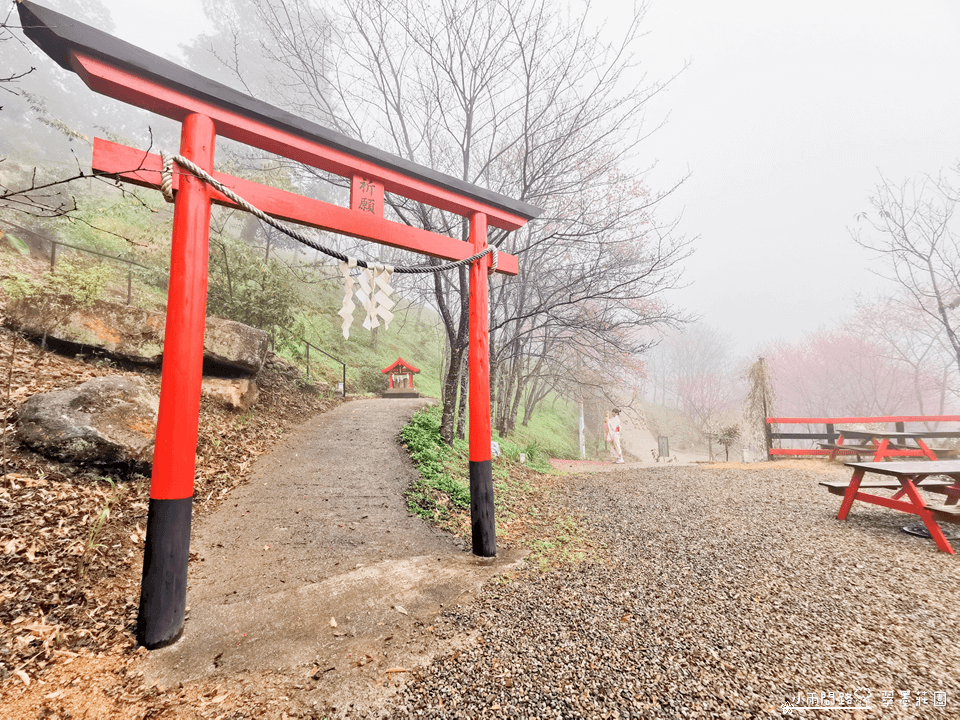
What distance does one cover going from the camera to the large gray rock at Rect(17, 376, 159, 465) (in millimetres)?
3689

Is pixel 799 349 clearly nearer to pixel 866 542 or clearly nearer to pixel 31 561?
pixel 866 542

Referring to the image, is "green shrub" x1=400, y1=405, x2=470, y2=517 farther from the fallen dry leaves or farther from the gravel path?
the fallen dry leaves

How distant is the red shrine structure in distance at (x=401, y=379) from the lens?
43.3 feet

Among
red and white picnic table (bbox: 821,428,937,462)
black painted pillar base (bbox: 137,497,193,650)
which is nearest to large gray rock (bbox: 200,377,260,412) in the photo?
black painted pillar base (bbox: 137,497,193,650)

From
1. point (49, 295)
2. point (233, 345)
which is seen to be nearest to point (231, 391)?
point (233, 345)

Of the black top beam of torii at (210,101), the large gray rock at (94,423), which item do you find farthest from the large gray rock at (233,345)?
the black top beam of torii at (210,101)

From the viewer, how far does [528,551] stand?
4.05 m

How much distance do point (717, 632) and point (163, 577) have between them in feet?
12.1

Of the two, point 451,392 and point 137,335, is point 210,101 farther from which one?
point 451,392

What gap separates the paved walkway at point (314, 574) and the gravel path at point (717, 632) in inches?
19.8

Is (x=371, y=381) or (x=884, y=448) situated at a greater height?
(x=371, y=381)

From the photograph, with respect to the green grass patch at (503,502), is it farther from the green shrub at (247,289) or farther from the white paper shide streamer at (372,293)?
the green shrub at (247,289)

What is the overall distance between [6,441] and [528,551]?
198 inches

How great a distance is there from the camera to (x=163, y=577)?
2.53 meters
